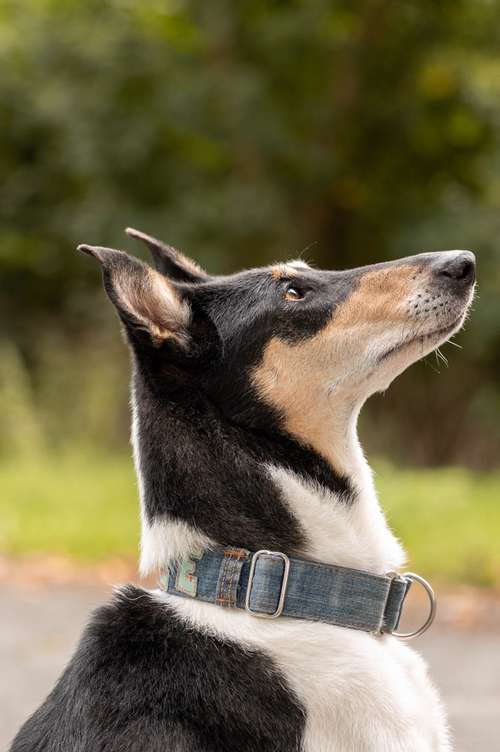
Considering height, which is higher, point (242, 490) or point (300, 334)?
point (300, 334)

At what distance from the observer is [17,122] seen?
17.6 meters

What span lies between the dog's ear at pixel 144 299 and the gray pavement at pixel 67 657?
2.10 meters

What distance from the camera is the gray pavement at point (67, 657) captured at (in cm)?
522

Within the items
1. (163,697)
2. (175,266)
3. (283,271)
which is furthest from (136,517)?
(163,697)

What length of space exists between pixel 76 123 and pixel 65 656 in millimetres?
10070

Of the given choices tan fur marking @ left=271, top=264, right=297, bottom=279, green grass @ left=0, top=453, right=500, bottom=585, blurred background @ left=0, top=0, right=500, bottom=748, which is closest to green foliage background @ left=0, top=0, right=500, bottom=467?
blurred background @ left=0, top=0, right=500, bottom=748

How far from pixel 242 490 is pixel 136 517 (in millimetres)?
6312

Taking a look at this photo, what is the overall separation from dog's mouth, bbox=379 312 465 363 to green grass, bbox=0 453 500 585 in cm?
446

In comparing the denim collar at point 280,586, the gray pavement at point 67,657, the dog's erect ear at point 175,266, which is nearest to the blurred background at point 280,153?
the gray pavement at point 67,657

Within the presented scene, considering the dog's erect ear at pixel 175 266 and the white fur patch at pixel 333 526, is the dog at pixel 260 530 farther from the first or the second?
the dog's erect ear at pixel 175 266

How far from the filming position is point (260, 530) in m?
2.87

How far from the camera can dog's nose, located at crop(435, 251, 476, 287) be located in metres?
3.11

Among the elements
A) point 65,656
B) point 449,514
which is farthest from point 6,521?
point 449,514

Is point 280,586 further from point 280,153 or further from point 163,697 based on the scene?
point 280,153
